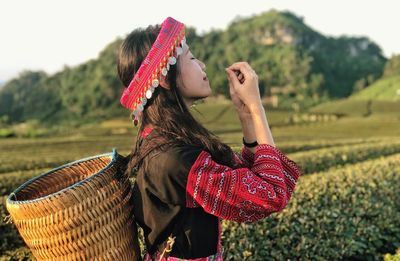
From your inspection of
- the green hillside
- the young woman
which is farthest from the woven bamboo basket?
the green hillside

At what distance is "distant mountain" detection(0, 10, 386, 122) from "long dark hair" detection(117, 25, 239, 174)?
246 ft

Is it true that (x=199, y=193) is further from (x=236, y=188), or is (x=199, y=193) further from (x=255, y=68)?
(x=255, y=68)

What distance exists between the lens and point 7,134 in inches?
1387

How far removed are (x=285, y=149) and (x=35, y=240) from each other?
1251 centimetres

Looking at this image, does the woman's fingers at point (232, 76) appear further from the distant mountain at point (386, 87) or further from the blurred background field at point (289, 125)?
the distant mountain at point (386, 87)

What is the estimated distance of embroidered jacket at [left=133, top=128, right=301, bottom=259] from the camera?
1.60 metres

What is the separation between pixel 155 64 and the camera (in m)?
1.70

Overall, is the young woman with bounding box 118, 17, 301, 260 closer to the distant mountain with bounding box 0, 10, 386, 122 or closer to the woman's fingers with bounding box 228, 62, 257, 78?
the woman's fingers with bounding box 228, 62, 257, 78

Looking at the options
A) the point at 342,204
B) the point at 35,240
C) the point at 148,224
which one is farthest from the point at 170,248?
the point at 342,204

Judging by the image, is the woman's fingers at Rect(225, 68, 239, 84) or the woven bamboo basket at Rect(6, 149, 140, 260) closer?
the woven bamboo basket at Rect(6, 149, 140, 260)

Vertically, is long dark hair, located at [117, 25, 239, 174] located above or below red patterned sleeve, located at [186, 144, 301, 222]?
above

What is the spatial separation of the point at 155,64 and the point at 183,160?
387mm

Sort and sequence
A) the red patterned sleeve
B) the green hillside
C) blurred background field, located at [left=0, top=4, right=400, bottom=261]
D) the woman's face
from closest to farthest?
the red patterned sleeve, the woman's face, blurred background field, located at [left=0, top=4, right=400, bottom=261], the green hillside

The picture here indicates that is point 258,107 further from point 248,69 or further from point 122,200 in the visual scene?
point 122,200
